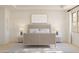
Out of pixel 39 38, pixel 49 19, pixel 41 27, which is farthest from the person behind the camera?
pixel 49 19

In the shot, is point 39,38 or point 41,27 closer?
point 39,38

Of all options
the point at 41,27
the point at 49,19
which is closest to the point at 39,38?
the point at 41,27

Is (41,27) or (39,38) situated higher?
(41,27)

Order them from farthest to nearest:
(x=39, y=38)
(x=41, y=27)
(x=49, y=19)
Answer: (x=49, y=19) < (x=41, y=27) < (x=39, y=38)

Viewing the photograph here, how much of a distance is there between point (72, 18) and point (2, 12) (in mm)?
4810

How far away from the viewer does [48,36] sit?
27.9 ft

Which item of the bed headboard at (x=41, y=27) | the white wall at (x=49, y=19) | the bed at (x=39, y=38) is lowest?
the bed at (x=39, y=38)

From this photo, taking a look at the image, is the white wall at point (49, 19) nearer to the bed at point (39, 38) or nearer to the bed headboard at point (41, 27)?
the bed headboard at point (41, 27)

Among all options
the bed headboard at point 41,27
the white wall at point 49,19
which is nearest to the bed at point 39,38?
the bed headboard at point 41,27

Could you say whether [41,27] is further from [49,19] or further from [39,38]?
[39,38]

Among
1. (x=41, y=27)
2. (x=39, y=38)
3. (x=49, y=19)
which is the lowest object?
(x=39, y=38)
